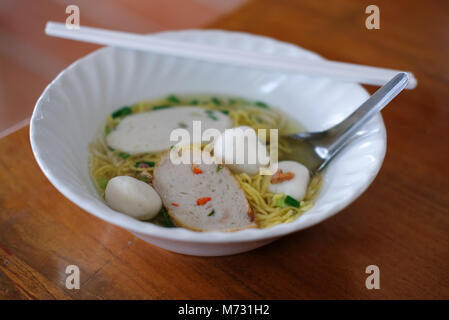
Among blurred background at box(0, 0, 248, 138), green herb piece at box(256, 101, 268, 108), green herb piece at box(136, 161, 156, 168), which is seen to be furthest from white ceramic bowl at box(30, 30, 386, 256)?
blurred background at box(0, 0, 248, 138)

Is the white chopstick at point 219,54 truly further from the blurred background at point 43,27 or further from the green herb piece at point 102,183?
the blurred background at point 43,27

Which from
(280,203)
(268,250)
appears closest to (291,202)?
(280,203)

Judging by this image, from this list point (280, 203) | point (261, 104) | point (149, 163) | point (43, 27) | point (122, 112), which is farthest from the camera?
point (43, 27)

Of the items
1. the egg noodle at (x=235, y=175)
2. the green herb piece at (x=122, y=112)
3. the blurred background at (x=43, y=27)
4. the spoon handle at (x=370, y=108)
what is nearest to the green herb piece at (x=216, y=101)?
the egg noodle at (x=235, y=175)

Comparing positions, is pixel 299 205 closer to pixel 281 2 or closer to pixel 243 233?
pixel 243 233

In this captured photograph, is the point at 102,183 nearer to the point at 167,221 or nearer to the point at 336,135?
the point at 167,221

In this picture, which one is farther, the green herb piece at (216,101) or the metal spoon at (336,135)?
the green herb piece at (216,101)

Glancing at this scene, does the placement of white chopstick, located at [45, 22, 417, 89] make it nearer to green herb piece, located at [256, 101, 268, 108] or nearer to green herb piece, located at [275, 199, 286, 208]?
green herb piece, located at [256, 101, 268, 108]
